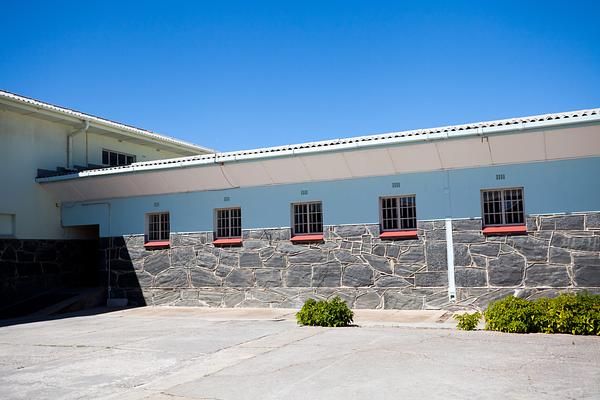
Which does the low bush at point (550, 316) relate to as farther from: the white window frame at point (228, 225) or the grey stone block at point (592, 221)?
the white window frame at point (228, 225)

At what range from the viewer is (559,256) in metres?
11.8

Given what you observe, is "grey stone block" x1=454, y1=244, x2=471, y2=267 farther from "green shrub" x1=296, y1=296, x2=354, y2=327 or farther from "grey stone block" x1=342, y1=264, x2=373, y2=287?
"green shrub" x1=296, y1=296, x2=354, y2=327

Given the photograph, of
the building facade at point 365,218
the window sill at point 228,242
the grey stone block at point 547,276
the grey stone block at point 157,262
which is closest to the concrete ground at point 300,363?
the building facade at point 365,218

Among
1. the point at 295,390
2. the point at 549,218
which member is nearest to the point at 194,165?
the point at 549,218

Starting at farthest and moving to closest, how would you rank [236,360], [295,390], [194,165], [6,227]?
[6,227] → [194,165] → [236,360] → [295,390]

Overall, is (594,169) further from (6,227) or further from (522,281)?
(6,227)

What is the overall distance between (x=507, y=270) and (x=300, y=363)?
6.44m

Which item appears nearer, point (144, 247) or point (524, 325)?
point (524, 325)

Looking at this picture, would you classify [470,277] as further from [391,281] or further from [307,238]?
[307,238]

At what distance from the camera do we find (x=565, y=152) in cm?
1166

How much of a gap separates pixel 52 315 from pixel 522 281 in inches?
476

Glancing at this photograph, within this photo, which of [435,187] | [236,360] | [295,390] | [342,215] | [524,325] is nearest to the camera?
[295,390]

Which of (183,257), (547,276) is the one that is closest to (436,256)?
(547,276)

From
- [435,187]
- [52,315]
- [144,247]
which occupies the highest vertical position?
[435,187]
